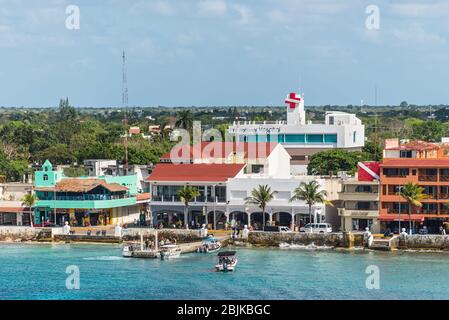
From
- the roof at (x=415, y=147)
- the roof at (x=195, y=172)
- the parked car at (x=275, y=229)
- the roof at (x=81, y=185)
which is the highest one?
the roof at (x=415, y=147)

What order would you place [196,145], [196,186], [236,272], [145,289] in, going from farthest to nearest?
1. [196,145]
2. [196,186]
3. [236,272]
4. [145,289]

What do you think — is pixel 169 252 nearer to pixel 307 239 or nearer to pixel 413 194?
pixel 307 239

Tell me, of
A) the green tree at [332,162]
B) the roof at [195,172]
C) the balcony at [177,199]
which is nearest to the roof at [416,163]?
the roof at [195,172]

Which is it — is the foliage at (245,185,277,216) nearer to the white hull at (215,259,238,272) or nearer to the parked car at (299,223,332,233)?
the parked car at (299,223,332,233)

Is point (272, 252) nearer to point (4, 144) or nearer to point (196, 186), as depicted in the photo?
point (196, 186)

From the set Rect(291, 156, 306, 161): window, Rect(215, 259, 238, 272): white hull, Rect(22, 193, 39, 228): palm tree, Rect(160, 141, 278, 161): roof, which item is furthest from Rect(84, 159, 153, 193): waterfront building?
Rect(215, 259, 238, 272): white hull

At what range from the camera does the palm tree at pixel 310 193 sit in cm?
5062

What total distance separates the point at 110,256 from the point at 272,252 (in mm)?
7048

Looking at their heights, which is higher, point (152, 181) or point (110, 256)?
point (152, 181)

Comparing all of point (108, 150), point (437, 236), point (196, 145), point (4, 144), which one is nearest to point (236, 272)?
point (437, 236)

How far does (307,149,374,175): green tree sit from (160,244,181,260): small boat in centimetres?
1871

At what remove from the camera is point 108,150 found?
76.4 meters

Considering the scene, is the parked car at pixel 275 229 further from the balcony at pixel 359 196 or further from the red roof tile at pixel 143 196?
the red roof tile at pixel 143 196

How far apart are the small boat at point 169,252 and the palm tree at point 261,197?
6.02 meters
